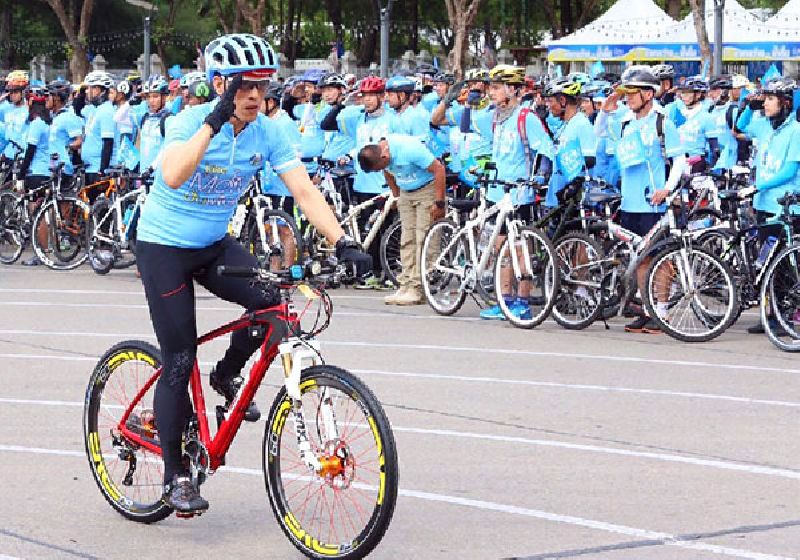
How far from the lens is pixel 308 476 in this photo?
259 inches

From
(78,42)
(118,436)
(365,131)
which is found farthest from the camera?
(78,42)

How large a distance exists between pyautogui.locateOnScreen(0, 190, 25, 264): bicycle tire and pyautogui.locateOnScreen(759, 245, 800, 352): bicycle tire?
34.2 ft

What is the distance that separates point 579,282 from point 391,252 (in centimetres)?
367

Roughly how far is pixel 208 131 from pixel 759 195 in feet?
27.4

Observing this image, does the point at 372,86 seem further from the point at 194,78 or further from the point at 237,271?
the point at 237,271

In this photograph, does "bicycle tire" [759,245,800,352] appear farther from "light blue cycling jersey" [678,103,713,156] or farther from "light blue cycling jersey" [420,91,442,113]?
"light blue cycling jersey" [420,91,442,113]

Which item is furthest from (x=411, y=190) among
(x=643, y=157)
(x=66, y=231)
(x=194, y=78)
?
(x=66, y=231)

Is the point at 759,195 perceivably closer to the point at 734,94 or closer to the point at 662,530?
the point at 662,530

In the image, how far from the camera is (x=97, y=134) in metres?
20.4

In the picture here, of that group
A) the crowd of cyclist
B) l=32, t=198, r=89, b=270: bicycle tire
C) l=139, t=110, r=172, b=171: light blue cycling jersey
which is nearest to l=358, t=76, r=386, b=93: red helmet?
the crowd of cyclist

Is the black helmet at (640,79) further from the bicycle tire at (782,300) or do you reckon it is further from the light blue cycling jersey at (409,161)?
the light blue cycling jersey at (409,161)

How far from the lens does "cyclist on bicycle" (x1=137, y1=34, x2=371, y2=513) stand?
682 cm

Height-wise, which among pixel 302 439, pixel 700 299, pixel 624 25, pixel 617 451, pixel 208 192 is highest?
pixel 624 25

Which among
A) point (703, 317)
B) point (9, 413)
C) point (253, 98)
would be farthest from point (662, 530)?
point (703, 317)
